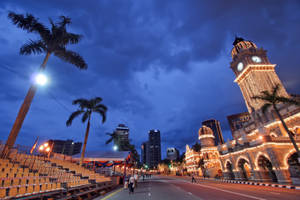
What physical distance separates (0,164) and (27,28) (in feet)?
46.1

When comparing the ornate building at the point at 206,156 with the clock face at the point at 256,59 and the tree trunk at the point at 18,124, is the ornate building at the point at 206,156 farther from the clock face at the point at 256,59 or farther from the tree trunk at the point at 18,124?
the tree trunk at the point at 18,124

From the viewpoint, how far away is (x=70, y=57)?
18.0m

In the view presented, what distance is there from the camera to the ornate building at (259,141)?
22.6 metres

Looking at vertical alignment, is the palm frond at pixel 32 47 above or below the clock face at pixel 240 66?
below

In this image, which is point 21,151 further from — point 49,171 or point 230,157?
point 230,157

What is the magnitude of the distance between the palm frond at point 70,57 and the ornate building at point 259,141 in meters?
30.7

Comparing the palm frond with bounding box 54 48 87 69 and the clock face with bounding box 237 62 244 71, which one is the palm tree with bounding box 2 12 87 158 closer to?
the palm frond with bounding box 54 48 87 69

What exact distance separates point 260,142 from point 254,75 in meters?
31.0

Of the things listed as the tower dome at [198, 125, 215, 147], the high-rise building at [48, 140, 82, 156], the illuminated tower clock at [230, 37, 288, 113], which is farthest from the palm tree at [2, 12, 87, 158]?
the high-rise building at [48, 140, 82, 156]

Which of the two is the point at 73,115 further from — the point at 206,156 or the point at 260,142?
the point at 206,156

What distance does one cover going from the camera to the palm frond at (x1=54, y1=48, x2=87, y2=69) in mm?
17436

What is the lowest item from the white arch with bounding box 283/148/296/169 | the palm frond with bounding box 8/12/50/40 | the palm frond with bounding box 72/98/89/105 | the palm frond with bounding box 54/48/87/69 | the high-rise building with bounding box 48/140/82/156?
the white arch with bounding box 283/148/296/169

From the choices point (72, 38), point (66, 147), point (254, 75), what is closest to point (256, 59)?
point (254, 75)

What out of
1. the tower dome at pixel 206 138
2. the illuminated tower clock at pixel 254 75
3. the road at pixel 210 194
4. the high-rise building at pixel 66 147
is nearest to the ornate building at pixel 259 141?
the illuminated tower clock at pixel 254 75
